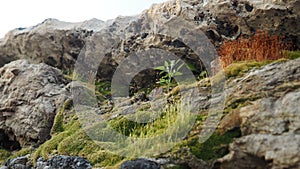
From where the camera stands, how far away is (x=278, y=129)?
344 centimetres

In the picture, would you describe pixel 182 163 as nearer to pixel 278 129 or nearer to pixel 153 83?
pixel 278 129

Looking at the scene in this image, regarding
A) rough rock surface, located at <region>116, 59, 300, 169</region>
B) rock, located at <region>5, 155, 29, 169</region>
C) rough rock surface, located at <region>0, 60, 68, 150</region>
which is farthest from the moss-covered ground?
rough rock surface, located at <region>0, 60, 68, 150</region>

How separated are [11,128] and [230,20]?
A: 268 inches

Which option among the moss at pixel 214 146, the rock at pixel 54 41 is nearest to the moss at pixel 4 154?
the rock at pixel 54 41

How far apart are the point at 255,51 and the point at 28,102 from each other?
6099 millimetres

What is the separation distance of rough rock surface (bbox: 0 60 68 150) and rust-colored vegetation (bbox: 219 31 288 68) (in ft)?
14.8

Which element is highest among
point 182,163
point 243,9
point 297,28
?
point 243,9

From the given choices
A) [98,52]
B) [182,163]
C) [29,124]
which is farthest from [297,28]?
[29,124]

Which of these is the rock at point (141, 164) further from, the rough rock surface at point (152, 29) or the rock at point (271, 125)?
the rough rock surface at point (152, 29)

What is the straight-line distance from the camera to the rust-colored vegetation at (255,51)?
5953 millimetres

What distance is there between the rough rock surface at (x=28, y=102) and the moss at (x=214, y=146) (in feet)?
15.6

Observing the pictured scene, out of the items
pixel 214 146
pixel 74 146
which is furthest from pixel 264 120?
pixel 74 146

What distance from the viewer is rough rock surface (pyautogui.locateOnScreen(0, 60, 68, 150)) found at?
769 cm

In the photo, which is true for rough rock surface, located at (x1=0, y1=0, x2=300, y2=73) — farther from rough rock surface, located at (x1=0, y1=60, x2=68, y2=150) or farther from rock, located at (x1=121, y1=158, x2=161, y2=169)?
rock, located at (x1=121, y1=158, x2=161, y2=169)
